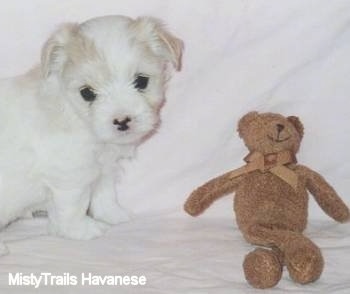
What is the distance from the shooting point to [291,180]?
113 inches

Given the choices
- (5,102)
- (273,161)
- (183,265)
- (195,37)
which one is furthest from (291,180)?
(5,102)

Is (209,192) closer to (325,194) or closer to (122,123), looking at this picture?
(325,194)

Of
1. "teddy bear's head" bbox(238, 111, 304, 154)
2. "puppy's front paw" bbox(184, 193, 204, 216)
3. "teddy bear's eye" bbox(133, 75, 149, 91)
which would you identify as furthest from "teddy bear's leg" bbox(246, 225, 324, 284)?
"teddy bear's eye" bbox(133, 75, 149, 91)

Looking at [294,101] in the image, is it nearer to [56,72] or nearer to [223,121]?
[223,121]

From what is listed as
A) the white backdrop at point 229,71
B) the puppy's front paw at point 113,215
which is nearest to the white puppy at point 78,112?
the puppy's front paw at point 113,215

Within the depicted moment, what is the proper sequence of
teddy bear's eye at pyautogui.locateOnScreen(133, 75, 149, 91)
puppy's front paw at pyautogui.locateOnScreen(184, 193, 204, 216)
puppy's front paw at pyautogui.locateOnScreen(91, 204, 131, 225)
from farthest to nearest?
puppy's front paw at pyautogui.locateOnScreen(91, 204, 131, 225)
puppy's front paw at pyautogui.locateOnScreen(184, 193, 204, 216)
teddy bear's eye at pyautogui.locateOnScreen(133, 75, 149, 91)

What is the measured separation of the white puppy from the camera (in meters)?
2.67

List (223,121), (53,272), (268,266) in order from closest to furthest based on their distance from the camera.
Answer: (268,266)
(53,272)
(223,121)

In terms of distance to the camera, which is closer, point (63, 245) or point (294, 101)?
point (63, 245)

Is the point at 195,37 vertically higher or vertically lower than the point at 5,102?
higher

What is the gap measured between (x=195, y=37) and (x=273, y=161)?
73cm

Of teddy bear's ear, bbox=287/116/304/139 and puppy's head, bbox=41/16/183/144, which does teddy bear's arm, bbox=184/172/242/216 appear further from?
puppy's head, bbox=41/16/183/144

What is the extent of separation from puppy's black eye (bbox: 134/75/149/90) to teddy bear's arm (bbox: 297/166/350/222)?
30.4 inches

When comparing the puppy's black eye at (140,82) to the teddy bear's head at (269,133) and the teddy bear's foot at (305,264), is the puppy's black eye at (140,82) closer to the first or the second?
the teddy bear's head at (269,133)
